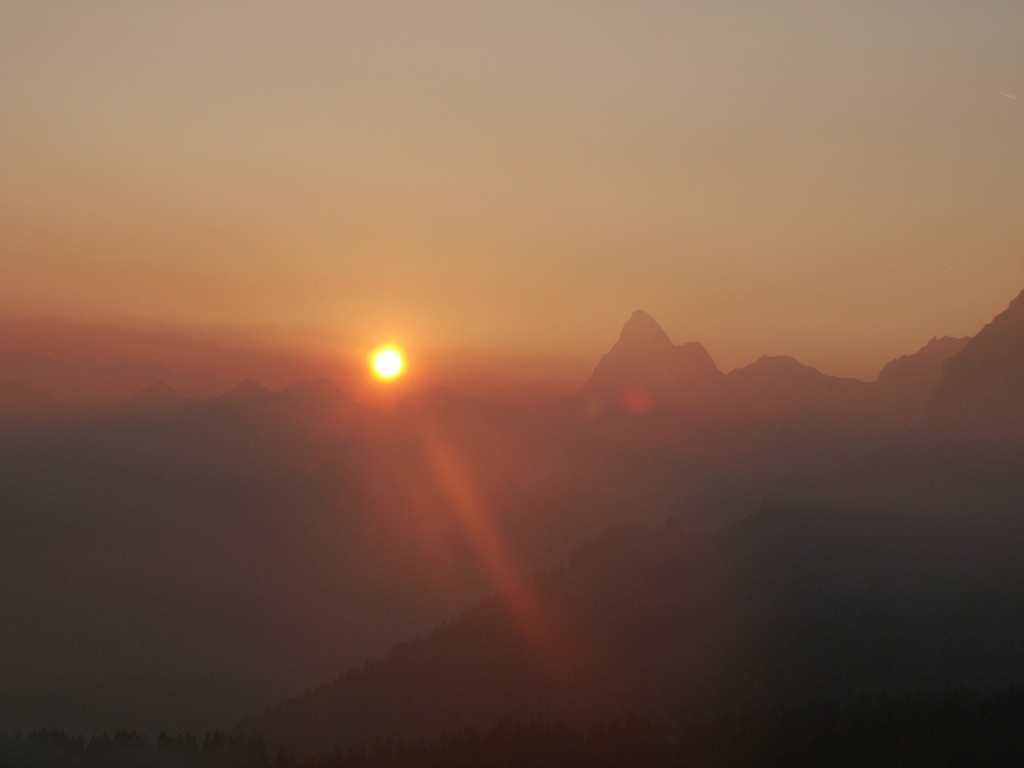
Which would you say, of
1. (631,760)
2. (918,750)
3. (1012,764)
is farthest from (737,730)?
(1012,764)

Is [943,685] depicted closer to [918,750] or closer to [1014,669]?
[1014,669]

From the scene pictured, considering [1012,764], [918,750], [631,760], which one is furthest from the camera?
[631,760]

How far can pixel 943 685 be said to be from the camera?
656 feet

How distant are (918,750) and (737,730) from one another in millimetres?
34121

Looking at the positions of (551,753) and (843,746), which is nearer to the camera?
(843,746)

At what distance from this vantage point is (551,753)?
7771 inches

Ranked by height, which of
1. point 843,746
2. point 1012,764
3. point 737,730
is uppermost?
point 737,730

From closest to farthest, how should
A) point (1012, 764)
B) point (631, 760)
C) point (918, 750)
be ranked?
point (1012, 764), point (918, 750), point (631, 760)

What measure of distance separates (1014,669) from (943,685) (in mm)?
14163

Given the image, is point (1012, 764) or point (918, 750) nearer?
point (1012, 764)

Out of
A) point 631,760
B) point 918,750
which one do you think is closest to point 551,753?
point 631,760

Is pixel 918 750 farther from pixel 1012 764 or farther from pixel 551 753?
pixel 551 753

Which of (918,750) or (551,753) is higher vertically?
(551,753)

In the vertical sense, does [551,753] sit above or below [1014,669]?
above
